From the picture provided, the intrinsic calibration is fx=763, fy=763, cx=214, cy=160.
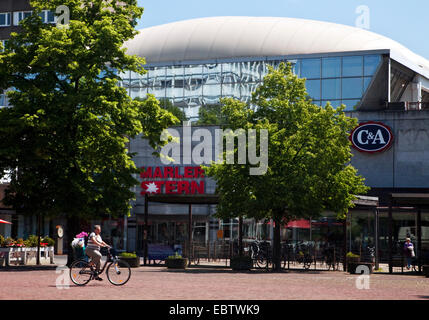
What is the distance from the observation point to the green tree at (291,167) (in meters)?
34.4

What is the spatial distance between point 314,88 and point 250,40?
12.3 metres

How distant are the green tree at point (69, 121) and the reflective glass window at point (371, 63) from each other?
3357 cm

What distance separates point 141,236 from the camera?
64562mm

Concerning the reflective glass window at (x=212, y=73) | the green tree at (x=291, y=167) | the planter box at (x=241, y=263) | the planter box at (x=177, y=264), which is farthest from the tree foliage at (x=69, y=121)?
the reflective glass window at (x=212, y=73)

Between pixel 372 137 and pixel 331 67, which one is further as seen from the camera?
pixel 331 67

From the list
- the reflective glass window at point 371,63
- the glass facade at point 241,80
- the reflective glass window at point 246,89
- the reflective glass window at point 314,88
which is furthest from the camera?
the reflective glass window at point 246,89

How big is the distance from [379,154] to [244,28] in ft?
91.9

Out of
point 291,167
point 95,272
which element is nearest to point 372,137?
point 291,167

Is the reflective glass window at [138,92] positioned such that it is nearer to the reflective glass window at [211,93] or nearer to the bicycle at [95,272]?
the reflective glass window at [211,93]

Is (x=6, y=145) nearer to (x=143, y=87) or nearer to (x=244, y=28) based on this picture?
(x=143, y=87)

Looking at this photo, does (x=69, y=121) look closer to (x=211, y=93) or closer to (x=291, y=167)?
(x=291, y=167)

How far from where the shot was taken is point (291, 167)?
1375 inches

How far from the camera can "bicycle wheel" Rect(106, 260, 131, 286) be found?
881 inches
